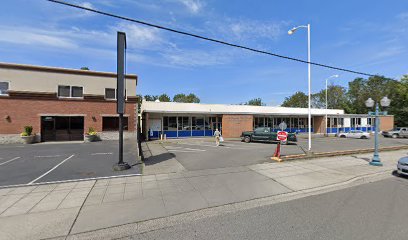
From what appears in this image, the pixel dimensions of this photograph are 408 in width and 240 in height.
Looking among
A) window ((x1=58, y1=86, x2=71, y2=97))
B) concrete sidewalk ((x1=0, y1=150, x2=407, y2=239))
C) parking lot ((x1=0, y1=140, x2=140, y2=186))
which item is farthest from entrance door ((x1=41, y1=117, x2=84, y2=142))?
concrete sidewalk ((x1=0, y1=150, x2=407, y2=239))

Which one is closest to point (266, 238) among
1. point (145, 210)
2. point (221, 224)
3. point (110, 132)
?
point (221, 224)

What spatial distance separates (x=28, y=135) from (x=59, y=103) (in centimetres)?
366

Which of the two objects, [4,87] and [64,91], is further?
[64,91]

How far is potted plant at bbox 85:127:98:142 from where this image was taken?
65.1 ft

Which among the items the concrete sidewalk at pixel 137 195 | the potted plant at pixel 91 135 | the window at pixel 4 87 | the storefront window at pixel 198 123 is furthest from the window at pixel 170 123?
the concrete sidewalk at pixel 137 195

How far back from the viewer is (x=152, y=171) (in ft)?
29.7

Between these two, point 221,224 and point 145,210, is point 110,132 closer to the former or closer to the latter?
point 145,210

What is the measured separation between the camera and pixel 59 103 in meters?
20.1

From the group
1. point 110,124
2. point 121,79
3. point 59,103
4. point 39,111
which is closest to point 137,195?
point 121,79

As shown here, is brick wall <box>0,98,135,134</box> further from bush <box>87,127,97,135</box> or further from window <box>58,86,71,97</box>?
window <box>58,86,71,97</box>

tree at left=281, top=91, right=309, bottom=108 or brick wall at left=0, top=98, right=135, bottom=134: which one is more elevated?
tree at left=281, top=91, right=309, bottom=108

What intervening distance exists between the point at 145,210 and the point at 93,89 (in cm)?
1934

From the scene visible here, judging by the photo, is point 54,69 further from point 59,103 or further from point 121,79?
point 121,79

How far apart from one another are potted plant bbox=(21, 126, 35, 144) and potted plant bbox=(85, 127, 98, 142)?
165 inches
